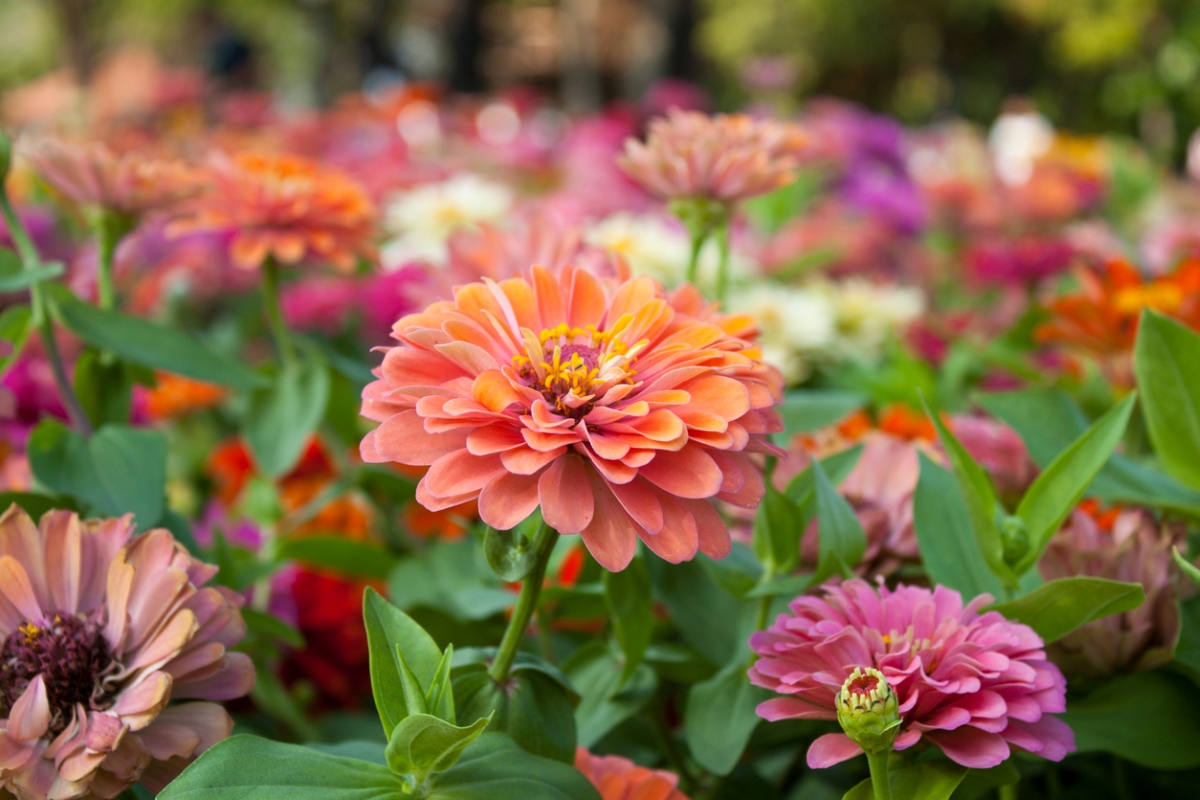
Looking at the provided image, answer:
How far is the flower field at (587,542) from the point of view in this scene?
0.45m

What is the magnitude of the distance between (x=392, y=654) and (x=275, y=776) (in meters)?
0.07

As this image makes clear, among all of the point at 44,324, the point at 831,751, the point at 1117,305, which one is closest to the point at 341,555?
the point at 44,324

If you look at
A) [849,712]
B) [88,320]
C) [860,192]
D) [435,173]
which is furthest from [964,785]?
[435,173]

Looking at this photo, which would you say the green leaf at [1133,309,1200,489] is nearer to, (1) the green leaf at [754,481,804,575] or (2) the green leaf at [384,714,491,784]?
(1) the green leaf at [754,481,804,575]

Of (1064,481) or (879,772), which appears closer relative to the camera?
(879,772)

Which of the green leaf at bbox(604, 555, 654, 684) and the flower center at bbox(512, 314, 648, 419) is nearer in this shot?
the flower center at bbox(512, 314, 648, 419)

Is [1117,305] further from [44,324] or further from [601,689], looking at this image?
[44,324]

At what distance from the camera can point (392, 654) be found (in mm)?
480

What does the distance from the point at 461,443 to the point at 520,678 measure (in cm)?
15

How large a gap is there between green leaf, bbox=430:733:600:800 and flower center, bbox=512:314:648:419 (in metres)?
0.17

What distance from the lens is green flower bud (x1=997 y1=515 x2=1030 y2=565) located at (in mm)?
566

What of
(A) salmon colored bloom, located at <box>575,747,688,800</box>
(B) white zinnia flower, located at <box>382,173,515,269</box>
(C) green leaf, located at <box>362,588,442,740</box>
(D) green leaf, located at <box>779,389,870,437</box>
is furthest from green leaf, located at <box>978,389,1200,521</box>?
(B) white zinnia flower, located at <box>382,173,515,269</box>

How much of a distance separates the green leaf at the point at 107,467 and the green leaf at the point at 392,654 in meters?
0.24

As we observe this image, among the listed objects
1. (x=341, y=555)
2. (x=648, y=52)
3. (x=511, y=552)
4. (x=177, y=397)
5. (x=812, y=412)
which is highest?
(x=511, y=552)
